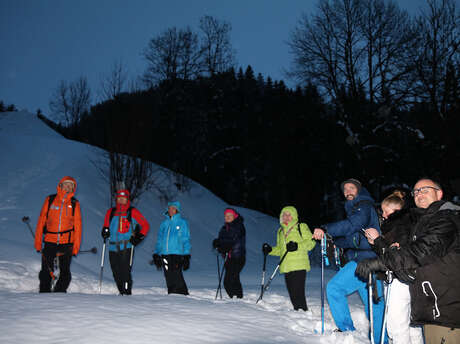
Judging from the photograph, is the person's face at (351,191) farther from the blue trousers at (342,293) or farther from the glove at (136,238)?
the glove at (136,238)

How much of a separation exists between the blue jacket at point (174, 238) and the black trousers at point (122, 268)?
613mm

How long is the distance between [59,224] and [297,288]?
389cm

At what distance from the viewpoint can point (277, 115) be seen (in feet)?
95.3

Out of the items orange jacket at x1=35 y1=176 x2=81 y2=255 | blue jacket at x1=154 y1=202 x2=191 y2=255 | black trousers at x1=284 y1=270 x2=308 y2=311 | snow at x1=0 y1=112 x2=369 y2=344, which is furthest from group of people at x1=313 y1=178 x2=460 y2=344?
orange jacket at x1=35 y1=176 x2=81 y2=255

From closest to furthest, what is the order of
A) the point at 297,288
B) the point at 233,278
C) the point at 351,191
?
the point at 351,191, the point at 297,288, the point at 233,278

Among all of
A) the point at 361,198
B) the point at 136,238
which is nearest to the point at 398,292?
the point at 361,198

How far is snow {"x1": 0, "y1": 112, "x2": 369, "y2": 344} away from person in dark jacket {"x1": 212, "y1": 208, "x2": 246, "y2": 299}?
1.04 ft

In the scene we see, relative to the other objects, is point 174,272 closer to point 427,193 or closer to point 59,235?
point 59,235

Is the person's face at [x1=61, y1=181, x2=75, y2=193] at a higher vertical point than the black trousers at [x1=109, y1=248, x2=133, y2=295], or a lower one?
higher

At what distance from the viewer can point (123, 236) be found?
281 inches

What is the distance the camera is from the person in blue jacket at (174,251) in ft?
23.8

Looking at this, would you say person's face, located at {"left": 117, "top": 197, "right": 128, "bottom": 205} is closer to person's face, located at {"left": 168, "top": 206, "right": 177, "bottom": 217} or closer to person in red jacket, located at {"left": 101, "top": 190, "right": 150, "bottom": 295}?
person in red jacket, located at {"left": 101, "top": 190, "right": 150, "bottom": 295}

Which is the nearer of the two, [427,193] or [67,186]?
[427,193]

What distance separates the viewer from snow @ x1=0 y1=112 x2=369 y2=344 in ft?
13.5
